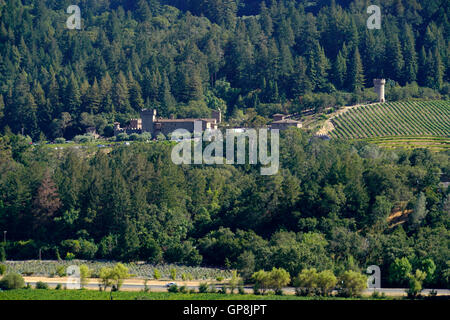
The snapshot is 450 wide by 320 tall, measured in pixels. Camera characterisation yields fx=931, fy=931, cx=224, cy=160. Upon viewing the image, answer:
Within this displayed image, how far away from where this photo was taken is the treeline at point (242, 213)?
137 ft

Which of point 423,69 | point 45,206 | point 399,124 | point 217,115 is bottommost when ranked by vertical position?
point 45,206

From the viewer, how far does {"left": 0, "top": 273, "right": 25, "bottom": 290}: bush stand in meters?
39.1

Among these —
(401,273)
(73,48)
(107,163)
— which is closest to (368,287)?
(401,273)

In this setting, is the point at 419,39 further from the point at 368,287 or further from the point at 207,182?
the point at 368,287

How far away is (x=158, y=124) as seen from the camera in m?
68.6

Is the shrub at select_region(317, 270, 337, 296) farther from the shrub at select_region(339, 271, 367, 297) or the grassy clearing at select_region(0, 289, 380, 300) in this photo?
the grassy clearing at select_region(0, 289, 380, 300)

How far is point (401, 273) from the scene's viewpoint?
39875mm

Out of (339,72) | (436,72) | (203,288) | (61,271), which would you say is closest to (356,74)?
(339,72)

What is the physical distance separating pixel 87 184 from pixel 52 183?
6.22 ft

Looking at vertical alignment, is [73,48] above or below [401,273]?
above

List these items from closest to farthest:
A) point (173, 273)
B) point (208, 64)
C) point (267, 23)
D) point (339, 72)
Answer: point (173, 273) < point (339, 72) < point (208, 64) < point (267, 23)

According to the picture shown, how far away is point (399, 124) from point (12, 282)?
34.9 metres

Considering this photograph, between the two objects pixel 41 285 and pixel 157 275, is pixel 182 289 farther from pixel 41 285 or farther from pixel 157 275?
pixel 41 285

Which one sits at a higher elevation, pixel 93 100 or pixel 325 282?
pixel 93 100
